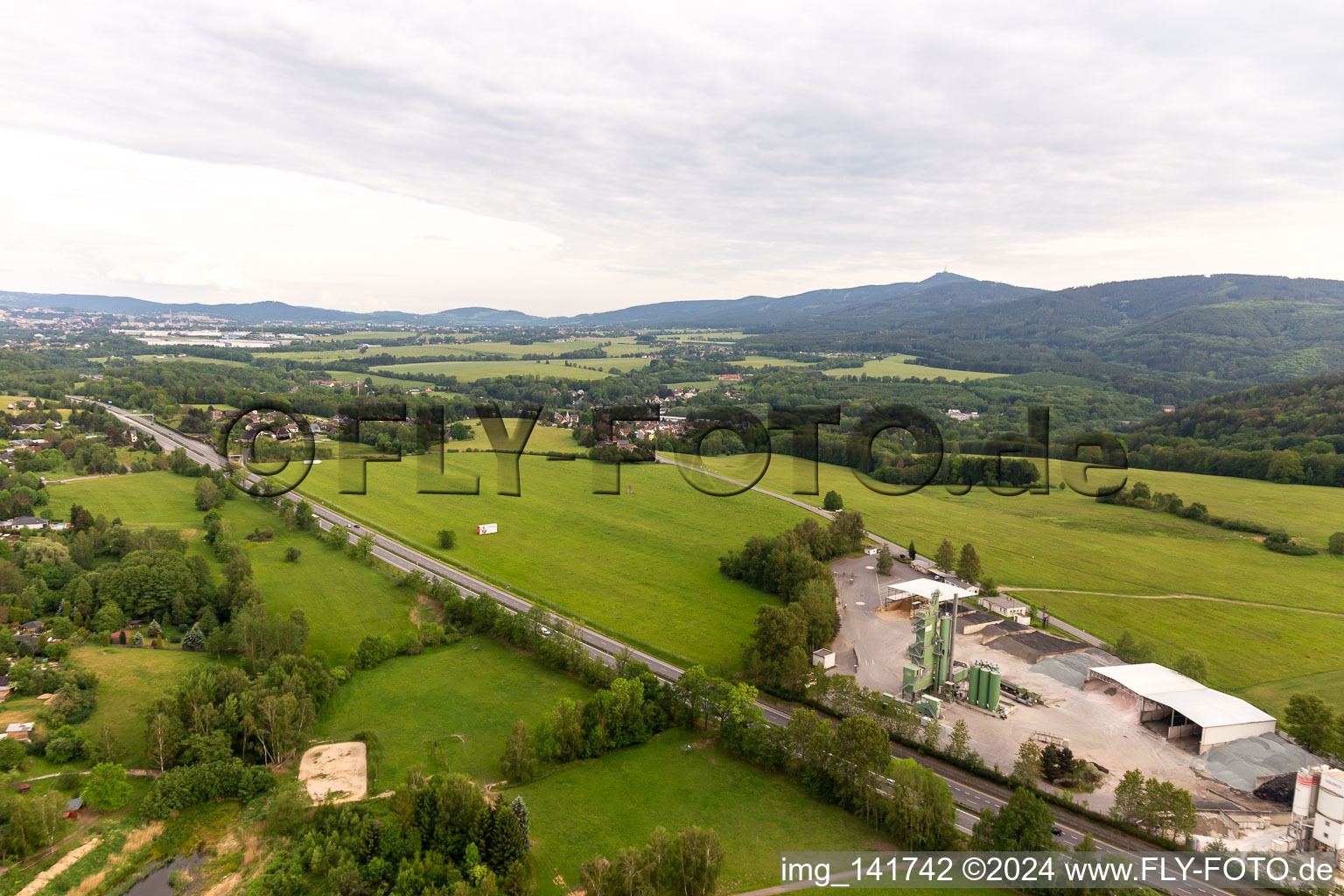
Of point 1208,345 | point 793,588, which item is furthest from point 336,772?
point 1208,345

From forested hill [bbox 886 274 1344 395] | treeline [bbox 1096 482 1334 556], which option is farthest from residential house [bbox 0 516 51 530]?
forested hill [bbox 886 274 1344 395]

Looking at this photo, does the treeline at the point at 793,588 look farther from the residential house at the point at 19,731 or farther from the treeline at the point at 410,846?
the residential house at the point at 19,731

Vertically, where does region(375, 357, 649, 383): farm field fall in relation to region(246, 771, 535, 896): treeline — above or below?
above

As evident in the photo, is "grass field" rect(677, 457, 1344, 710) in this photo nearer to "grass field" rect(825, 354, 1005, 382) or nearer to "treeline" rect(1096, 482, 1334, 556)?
"treeline" rect(1096, 482, 1334, 556)

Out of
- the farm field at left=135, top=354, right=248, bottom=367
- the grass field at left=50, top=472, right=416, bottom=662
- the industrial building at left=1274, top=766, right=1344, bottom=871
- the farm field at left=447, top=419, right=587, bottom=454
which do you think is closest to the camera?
the industrial building at left=1274, top=766, right=1344, bottom=871

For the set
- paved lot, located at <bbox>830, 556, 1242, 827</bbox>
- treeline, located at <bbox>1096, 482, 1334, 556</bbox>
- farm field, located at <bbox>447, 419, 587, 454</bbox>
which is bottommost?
paved lot, located at <bbox>830, 556, 1242, 827</bbox>

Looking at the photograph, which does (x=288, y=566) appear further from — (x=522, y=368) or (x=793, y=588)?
(x=522, y=368)
